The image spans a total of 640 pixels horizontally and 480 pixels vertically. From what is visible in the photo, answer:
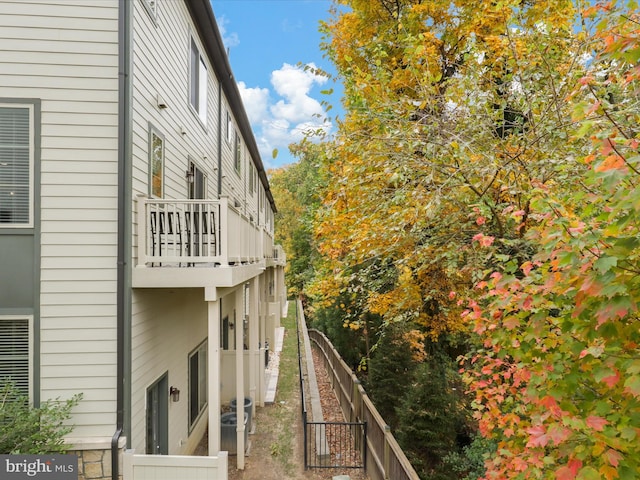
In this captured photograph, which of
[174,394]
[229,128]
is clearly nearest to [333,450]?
[174,394]

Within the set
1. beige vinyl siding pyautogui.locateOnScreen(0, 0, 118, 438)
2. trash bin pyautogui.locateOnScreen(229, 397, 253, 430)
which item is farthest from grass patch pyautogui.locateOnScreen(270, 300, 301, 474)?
beige vinyl siding pyautogui.locateOnScreen(0, 0, 118, 438)

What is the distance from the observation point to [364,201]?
7645 millimetres

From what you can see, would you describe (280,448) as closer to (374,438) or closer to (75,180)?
(374,438)

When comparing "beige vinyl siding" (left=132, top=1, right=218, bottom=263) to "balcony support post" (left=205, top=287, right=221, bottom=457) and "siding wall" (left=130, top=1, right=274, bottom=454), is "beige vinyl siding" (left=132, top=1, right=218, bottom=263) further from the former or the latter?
"balcony support post" (left=205, top=287, right=221, bottom=457)

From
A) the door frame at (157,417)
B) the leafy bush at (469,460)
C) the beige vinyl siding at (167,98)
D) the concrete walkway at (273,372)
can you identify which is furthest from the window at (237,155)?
the leafy bush at (469,460)

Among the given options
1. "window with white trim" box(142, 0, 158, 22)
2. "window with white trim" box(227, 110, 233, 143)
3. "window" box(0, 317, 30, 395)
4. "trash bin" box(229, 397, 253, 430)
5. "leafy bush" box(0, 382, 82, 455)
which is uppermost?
"window with white trim" box(227, 110, 233, 143)

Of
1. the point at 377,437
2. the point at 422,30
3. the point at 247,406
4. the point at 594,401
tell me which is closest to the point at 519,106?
the point at 422,30

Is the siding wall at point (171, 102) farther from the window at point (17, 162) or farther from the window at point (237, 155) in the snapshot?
the window at point (237, 155)

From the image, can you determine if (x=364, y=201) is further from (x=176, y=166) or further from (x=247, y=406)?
(x=247, y=406)

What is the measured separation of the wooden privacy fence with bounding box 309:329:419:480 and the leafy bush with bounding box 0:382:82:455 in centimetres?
466

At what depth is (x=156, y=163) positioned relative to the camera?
22.1ft

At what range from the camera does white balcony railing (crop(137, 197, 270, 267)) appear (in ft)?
18.7

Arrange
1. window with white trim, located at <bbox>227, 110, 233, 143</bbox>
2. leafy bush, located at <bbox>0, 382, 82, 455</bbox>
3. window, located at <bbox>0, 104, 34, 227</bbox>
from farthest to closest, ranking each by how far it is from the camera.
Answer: window with white trim, located at <bbox>227, 110, 233, 143</bbox> < window, located at <bbox>0, 104, 34, 227</bbox> < leafy bush, located at <bbox>0, 382, 82, 455</bbox>

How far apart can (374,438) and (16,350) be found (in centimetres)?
615
